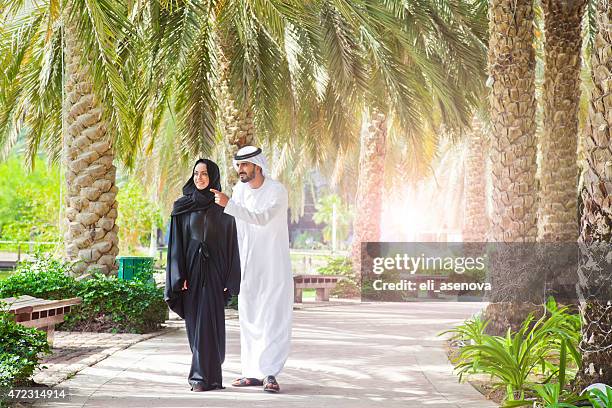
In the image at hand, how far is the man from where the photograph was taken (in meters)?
7.92

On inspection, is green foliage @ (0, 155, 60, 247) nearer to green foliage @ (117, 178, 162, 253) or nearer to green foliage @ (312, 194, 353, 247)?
green foliage @ (117, 178, 162, 253)

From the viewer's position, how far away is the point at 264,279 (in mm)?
8070

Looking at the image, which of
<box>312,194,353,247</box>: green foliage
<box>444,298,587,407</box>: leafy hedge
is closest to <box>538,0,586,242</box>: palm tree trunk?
<box>444,298,587,407</box>: leafy hedge

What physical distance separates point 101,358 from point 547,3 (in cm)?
717

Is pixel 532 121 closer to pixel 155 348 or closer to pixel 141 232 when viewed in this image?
pixel 155 348

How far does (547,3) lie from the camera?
12.2 metres

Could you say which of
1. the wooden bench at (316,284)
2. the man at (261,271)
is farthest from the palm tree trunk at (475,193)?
the man at (261,271)

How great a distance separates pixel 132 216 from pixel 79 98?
2255cm

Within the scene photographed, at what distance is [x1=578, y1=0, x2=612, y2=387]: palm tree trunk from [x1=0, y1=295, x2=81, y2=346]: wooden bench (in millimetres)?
4917

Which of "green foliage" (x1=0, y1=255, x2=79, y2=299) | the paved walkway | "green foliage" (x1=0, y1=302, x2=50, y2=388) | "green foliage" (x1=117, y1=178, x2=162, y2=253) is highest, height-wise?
"green foliage" (x1=117, y1=178, x2=162, y2=253)

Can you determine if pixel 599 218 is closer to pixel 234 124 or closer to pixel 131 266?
pixel 131 266

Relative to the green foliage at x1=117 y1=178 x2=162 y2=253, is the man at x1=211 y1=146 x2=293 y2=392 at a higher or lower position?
lower

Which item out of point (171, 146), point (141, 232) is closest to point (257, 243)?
point (171, 146)

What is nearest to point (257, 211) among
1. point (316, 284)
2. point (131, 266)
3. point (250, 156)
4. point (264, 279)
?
point (250, 156)
